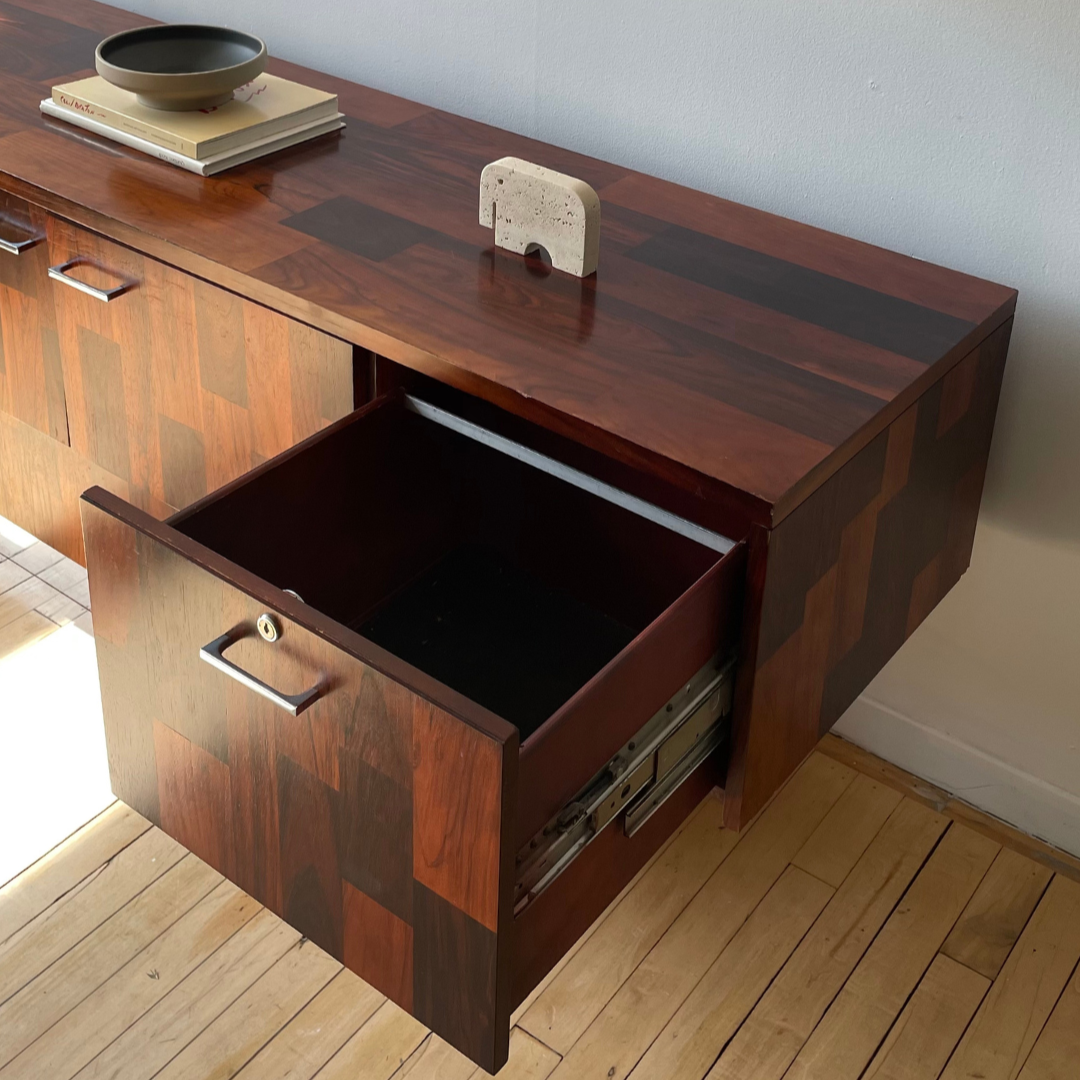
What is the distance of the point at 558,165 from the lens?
1.41m

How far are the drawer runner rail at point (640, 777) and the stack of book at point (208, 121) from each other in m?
0.77

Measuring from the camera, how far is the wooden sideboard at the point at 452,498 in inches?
34.3

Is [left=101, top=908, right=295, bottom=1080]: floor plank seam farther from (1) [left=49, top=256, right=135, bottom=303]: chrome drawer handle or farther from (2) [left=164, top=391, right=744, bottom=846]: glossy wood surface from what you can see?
(1) [left=49, top=256, right=135, bottom=303]: chrome drawer handle

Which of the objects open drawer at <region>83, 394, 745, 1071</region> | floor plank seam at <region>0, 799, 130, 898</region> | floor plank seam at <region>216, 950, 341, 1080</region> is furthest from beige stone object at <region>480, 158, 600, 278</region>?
floor plank seam at <region>0, 799, 130, 898</region>

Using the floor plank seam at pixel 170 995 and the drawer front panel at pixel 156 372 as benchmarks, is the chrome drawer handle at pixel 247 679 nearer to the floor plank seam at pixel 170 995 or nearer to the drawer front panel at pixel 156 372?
the drawer front panel at pixel 156 372

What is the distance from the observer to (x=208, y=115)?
1.41m

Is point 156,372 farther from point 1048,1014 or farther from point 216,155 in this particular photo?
point 1048,1014

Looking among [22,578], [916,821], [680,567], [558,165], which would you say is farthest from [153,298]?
[916,821]

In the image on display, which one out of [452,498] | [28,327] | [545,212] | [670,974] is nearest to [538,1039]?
[670,974]

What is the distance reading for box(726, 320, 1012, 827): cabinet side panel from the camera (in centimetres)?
101

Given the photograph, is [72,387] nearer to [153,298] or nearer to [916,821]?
[153,298]

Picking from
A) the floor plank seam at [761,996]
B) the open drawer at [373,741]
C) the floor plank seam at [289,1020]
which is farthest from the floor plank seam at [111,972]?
the floor plank seam at [761,996]

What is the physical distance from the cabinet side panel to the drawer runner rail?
0.03 metres

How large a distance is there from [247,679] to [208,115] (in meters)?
0.78
